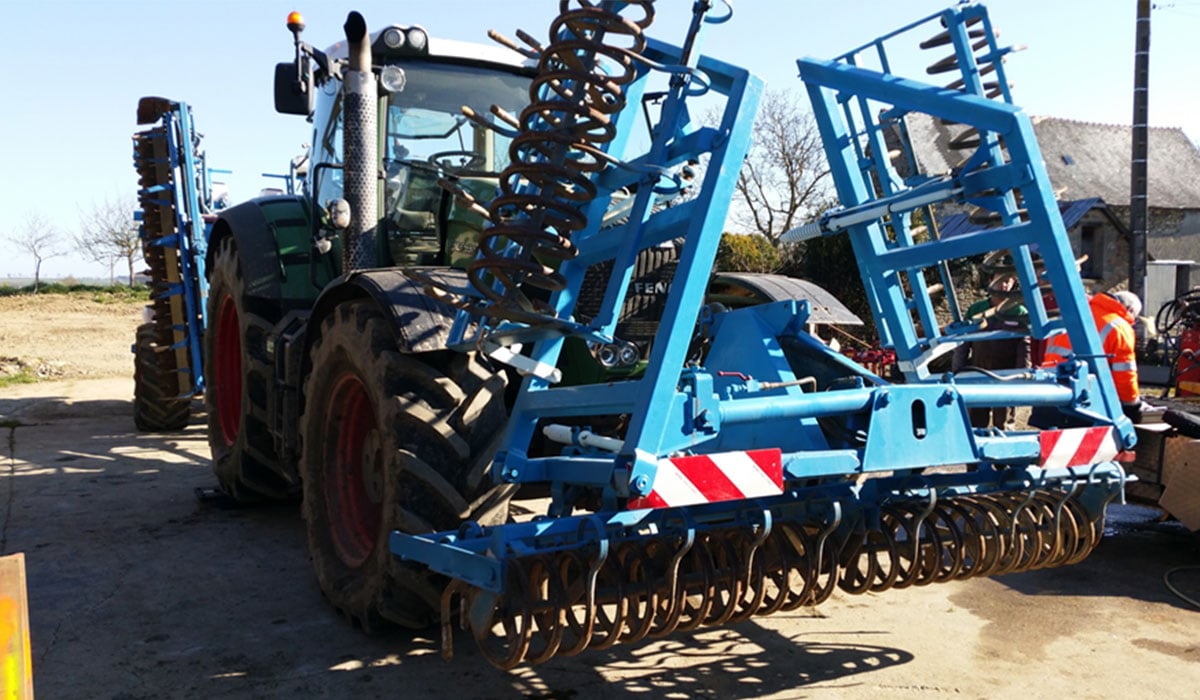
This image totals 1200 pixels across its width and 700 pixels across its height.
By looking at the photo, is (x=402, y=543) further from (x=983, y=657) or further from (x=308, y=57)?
(x=308, y=57)

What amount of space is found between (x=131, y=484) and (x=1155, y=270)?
34082mm

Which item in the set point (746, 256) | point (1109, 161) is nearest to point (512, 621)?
point (746, 256)

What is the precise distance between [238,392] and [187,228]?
2.96 meters

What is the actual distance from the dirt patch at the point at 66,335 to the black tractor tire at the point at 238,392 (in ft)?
36.9

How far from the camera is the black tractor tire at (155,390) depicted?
8.99 meters

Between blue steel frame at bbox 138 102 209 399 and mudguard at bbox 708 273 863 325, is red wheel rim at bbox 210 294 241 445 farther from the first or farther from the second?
mudguard at bbox 708 273 863 325

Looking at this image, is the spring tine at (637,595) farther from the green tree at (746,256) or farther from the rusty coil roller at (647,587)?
the green tree at (746,256)

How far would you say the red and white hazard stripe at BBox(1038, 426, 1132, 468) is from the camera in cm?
340

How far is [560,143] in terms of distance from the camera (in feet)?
10.1

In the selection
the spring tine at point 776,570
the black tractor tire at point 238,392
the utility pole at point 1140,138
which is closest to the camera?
the spring tine at point 776,570

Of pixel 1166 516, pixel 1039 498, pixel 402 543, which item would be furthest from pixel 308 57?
pixel 1166 516

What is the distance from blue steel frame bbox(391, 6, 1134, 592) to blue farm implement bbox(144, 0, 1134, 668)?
11 millimetres

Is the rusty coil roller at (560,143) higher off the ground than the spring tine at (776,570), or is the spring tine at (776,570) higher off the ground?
the rusty coil roller at (560,143)

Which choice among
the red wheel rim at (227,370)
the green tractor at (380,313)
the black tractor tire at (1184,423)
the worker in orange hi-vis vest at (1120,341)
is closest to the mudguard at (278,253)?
the green tractor at (380,313)
